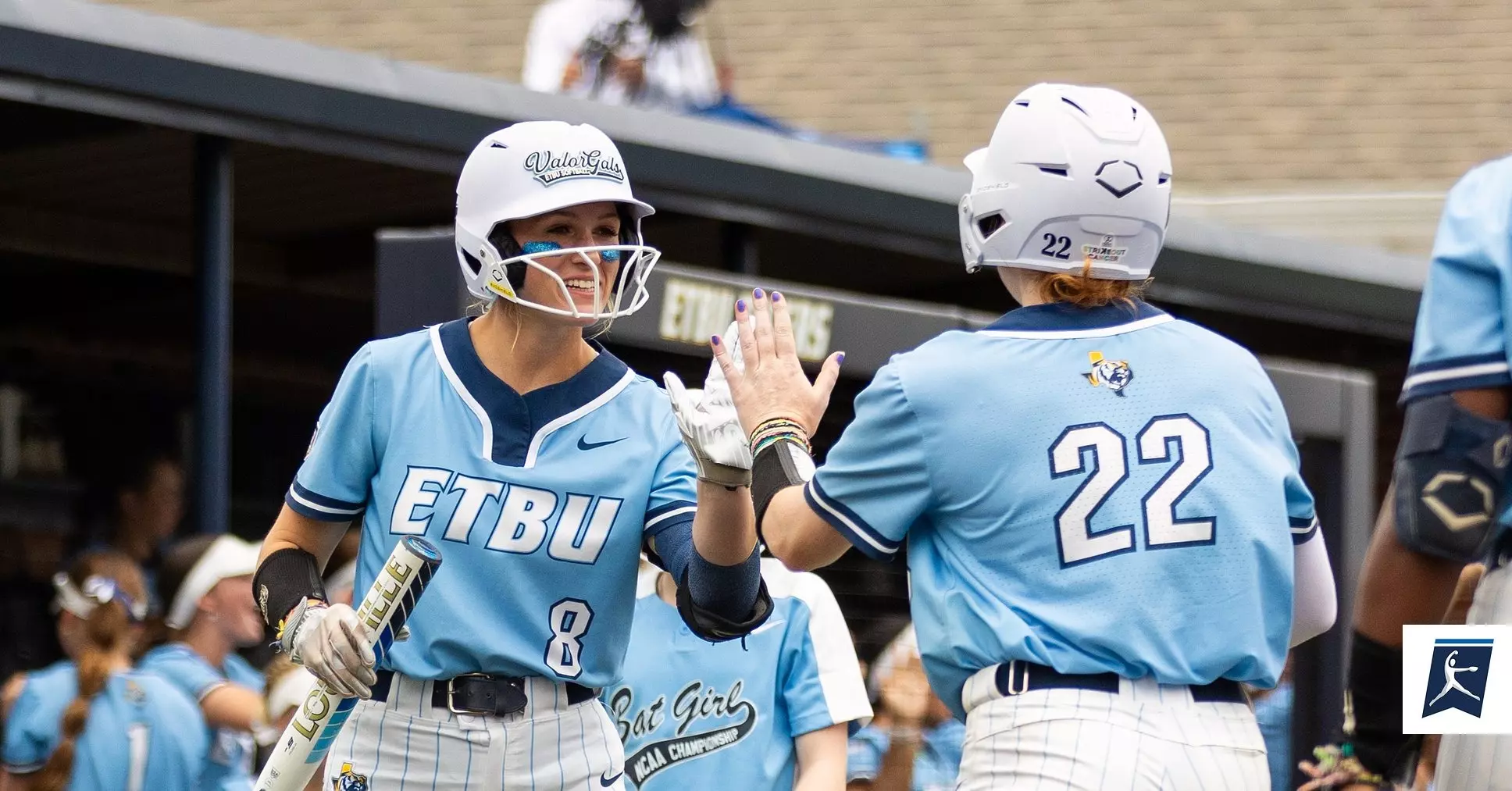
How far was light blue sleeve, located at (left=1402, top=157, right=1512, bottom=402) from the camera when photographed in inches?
122

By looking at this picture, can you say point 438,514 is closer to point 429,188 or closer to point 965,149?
point 429,188

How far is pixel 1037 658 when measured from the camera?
127 inches

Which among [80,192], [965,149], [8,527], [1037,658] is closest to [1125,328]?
[1037,658]

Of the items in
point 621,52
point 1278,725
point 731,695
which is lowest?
point 1278,725

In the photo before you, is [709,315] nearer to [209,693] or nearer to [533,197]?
[209,693]

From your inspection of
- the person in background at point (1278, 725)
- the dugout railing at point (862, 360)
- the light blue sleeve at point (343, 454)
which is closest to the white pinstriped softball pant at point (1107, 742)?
the light blue sleeve at point (343, 454)

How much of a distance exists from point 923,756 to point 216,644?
231 cm

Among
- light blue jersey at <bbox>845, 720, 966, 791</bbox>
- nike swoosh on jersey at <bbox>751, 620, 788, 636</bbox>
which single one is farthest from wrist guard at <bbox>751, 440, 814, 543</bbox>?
light blue jersey at <bbox>845, 720, 966, 791</bbox>

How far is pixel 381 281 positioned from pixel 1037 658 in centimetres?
326

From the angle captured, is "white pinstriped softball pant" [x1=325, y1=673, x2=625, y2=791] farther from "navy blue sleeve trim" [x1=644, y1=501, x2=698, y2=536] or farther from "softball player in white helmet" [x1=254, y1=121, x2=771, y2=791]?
"navy blue sleeve trim" [x1=644, y1=501, x2=698, y2=536]

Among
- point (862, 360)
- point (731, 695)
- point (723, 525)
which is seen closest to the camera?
point (723, 525)

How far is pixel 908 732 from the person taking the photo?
22.5 feet

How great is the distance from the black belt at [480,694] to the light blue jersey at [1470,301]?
5.24 ft

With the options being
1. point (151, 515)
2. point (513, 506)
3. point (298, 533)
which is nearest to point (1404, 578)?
point (513, 506)
